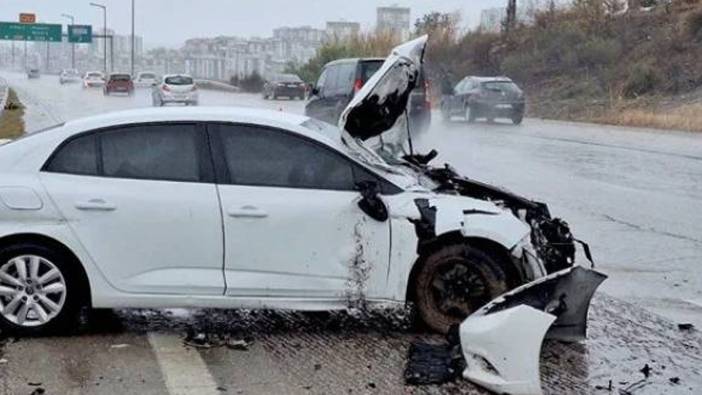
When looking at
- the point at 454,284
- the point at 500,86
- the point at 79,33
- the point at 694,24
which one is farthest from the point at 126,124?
the point at 79,33

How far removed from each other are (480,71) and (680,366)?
50.1 m

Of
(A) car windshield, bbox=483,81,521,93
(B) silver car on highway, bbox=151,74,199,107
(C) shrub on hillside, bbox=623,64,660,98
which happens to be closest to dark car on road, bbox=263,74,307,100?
(B) silver car on highway, bbox=151,74,199,107

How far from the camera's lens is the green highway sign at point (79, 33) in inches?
3696

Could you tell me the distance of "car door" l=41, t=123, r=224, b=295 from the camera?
5801mm

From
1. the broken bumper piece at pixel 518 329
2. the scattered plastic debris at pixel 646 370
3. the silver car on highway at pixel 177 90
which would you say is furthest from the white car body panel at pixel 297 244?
the silver car on highway at pixel 177 90

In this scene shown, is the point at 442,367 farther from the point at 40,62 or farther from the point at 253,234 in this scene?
the point at 40,62

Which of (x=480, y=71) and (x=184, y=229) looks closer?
(x=184, y=229)

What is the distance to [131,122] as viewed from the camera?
20.0 ft

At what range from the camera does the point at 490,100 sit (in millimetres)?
31766

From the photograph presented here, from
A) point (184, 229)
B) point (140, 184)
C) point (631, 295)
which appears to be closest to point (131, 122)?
point (140, 184)

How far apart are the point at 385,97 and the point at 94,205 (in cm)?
216

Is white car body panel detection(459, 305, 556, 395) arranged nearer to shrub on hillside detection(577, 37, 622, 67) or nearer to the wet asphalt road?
the wet asphalt road

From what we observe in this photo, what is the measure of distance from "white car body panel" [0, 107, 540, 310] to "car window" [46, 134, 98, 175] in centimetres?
6

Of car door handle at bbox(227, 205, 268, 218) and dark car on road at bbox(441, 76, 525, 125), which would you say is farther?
dark car on road at bbox(441, 76, 525, 125)
